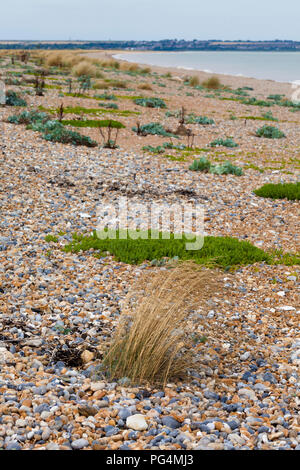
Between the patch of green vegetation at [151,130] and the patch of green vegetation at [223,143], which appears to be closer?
the patch of green vegetation at [223,143]

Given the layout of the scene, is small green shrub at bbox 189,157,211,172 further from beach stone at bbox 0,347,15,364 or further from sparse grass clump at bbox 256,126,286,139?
beach stone at bbox 0,347,15,364

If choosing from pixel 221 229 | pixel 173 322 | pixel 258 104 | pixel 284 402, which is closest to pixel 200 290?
pixel 173 322

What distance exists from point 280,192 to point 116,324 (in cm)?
776

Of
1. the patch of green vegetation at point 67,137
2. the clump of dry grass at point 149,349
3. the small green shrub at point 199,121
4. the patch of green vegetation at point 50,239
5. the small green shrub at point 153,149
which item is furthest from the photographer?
the small green shrub at point 199,121

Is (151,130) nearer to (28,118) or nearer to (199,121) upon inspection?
(199,121)

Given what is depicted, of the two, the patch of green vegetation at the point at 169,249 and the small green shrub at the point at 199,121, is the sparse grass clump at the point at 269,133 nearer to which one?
the small green shrub at the point at 199,121

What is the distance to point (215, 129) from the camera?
2192cm

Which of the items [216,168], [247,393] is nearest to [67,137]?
[216,168]

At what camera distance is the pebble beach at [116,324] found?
4098 mm

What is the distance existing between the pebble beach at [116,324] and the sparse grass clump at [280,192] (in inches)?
13.3

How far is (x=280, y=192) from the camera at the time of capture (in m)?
12.4

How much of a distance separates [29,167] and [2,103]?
31.9ft

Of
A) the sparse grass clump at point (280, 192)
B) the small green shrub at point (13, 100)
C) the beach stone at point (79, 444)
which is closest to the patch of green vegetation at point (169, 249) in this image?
the sparse grass clump at point (280, 192)
